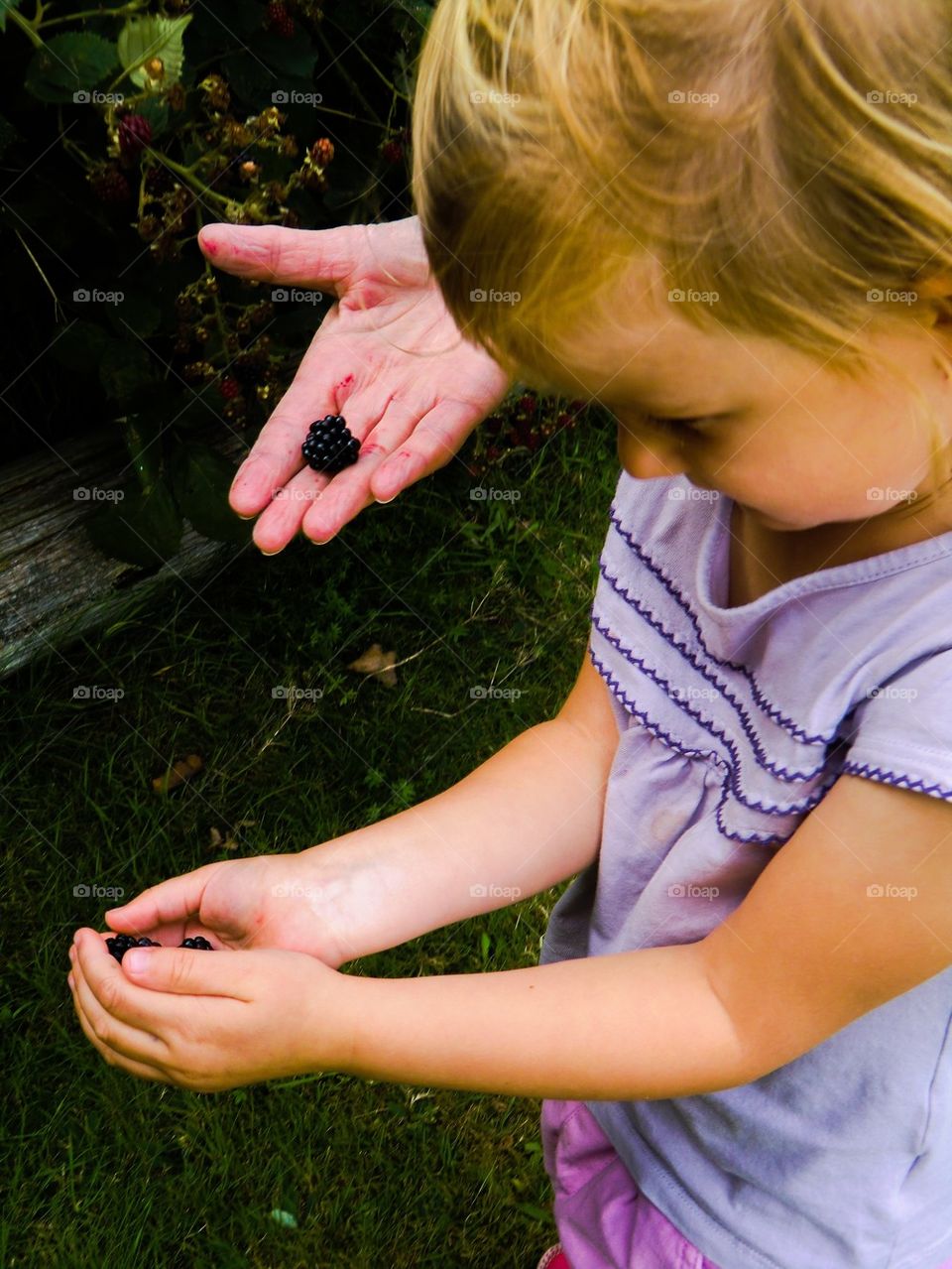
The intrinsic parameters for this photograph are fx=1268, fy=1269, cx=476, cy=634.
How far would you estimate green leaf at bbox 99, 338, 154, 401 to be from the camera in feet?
6.52

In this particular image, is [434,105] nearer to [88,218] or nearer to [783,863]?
[783,863]

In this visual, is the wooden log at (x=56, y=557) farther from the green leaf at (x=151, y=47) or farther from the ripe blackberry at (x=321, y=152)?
the green leaf at (x=151, y=47)

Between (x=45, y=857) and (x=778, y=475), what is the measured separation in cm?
171

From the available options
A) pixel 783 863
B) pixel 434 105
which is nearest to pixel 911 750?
pixel 783 863

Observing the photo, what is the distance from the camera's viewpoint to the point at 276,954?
1171 millimetres

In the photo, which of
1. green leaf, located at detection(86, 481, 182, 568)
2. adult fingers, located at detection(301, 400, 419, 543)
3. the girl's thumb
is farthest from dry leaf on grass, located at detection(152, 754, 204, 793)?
the girl's thumb

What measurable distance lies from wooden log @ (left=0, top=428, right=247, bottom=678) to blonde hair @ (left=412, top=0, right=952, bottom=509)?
4.91ft

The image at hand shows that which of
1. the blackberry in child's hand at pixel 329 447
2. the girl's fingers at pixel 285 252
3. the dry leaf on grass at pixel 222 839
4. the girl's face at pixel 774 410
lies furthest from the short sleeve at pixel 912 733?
the dry leaf on grass at pixel 222 839

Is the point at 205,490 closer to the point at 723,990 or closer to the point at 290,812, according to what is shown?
the point at 290,812

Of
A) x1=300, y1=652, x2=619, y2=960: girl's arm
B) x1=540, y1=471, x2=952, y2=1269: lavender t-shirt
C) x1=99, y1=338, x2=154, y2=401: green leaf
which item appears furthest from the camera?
x1=99, y1=338, x2=154, y2=401: green leaf

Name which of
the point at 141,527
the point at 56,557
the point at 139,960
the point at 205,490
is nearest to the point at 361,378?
the point at 205,490

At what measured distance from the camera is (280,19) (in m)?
1.85

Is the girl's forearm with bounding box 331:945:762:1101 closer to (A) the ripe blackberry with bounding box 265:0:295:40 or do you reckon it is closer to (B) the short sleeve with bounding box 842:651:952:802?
(B) the short sleeve with bounding box 842:651:952:802

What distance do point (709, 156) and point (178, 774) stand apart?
71.5 inches
